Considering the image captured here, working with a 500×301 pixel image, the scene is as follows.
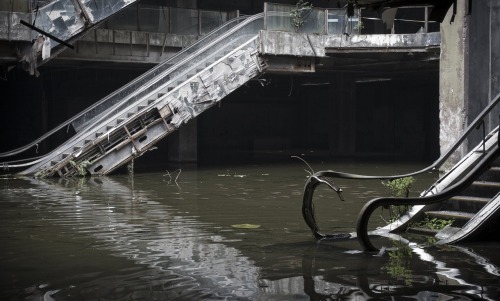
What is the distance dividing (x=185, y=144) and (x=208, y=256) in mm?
20359

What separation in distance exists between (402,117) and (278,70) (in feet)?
50.6

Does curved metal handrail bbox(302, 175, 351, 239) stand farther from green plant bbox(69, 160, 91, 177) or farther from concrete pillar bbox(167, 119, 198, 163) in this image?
concrete pillar bbox(167, 119, 198, 163)

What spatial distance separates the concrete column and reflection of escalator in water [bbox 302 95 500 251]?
10.5 metres

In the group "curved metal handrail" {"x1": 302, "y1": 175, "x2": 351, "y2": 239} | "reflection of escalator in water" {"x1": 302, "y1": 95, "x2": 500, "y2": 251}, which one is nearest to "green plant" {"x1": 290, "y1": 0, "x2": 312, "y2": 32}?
"reflection of escalator in water" {"x1": 302, "y1": 95, "x2": 500, "y2": 251}

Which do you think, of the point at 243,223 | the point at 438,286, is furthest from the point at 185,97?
the point at 438,286

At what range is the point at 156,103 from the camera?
23.2 meters

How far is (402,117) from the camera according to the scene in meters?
39.5

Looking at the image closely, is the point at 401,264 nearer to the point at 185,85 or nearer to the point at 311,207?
the point at 311,207

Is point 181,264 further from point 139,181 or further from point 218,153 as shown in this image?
point 218,153

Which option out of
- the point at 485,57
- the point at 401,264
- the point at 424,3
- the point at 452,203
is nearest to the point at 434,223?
the point at 452,203

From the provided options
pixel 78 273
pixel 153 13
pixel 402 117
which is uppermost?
pixel 153 13

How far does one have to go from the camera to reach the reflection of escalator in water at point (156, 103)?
74.8ft

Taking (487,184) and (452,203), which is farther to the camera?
(452,203)

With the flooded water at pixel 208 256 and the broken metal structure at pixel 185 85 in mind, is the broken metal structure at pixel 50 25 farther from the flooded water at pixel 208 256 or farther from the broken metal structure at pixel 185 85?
the flooded water at pixel 208 256
